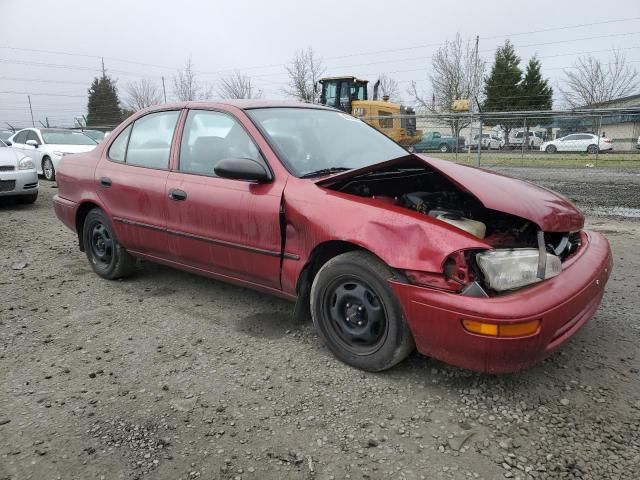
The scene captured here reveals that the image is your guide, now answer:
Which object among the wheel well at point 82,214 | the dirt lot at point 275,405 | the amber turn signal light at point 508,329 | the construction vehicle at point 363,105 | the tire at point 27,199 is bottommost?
the dirt lot at point 275,405

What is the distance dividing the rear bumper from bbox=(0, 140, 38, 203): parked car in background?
4369 millimetres

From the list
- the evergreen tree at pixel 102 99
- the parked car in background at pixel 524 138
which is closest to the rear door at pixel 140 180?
the parked car in background at pixel 524 138

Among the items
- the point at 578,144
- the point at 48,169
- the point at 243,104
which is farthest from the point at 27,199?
the point at 578,144

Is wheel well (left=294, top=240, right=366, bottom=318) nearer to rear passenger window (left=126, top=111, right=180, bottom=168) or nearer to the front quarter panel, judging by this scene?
the front quarter panel

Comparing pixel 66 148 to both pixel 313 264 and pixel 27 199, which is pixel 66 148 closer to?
pixel 27 199

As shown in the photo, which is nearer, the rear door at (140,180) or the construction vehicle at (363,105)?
the rear door at (140,180)

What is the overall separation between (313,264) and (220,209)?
0.79 m

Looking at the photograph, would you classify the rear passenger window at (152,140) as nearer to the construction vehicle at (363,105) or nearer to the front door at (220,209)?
the front door at (220,209)

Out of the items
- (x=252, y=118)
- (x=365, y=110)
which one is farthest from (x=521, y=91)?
(x=252, y=118)

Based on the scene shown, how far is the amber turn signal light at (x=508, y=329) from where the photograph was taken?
2.28 meters

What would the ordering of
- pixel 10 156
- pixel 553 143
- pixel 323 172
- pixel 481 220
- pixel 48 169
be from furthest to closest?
pixel 553 143 → pixel 48 169 → pixel 10 156 → pixel 323 172 → pixel 481 220

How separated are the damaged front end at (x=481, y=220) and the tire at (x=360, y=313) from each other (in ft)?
0.69

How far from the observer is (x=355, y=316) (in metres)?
2.84

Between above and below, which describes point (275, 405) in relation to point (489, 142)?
below
